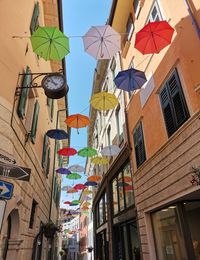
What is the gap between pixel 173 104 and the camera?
661 cm

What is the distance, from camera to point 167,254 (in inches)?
259

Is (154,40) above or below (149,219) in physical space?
above

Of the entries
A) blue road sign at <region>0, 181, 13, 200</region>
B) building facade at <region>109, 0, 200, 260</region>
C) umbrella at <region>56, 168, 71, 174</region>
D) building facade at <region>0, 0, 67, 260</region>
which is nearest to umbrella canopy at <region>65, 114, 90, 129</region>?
building facade at <region>0, 0, 67, 260</region>

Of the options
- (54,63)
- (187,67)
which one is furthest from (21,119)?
(54,63)

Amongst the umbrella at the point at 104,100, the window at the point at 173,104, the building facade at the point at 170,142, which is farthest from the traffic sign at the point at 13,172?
the umbrella at the point at 104,100

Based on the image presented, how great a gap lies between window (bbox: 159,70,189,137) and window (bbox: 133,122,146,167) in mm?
2053

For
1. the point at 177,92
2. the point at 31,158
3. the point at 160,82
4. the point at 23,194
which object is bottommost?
the point at 23,194

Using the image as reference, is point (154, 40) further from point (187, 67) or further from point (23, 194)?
point (23, 194)

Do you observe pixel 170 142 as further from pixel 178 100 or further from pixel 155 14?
pixel 155 14

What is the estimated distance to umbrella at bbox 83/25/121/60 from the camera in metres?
7.89

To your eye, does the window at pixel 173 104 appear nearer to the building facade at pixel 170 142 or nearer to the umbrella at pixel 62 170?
the building facade at pixel 170 142

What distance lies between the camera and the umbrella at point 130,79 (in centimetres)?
779

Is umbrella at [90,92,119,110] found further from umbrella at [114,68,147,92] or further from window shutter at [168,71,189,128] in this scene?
window shutter at [168,71,189,128]

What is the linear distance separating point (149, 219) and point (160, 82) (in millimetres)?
4642
